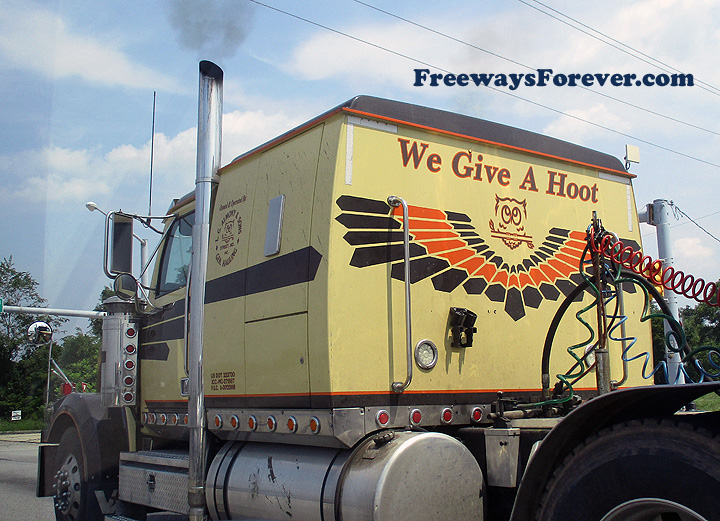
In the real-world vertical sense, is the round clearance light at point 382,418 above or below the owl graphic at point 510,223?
below

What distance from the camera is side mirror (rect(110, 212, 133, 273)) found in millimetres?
6074

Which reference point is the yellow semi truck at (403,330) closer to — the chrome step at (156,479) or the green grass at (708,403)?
the chrome step at (156,479)

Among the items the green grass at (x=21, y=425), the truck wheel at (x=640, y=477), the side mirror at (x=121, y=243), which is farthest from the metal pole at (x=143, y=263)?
the green grass at (x=21, y=425)

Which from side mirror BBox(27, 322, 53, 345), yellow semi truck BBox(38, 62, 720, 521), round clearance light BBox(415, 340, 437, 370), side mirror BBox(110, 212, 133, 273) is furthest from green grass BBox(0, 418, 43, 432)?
round clearance light BBox(415, 340, 437, 370)

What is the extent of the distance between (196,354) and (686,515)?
3212mm

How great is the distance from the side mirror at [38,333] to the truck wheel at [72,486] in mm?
2729

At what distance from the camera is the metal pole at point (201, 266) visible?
4816mm

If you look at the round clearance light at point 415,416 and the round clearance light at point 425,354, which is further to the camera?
the round clearance light at point 425,354

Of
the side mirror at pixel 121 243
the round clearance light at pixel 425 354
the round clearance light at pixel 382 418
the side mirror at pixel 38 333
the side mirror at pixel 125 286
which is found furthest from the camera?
the side mirror at pixel 38 333

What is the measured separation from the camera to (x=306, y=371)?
418 centimetres

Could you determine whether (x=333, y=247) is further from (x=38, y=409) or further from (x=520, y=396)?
(x=38, y=409)

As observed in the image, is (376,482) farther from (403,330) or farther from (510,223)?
(510,223)

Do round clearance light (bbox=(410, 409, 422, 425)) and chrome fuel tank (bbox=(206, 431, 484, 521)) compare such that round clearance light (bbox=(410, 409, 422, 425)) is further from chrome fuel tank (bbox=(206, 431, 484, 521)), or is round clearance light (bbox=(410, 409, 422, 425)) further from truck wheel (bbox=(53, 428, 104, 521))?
truck wheel (bbox=(53, 428, 104, 521))

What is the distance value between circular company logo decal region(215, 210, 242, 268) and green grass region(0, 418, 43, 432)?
3494 centimetres
